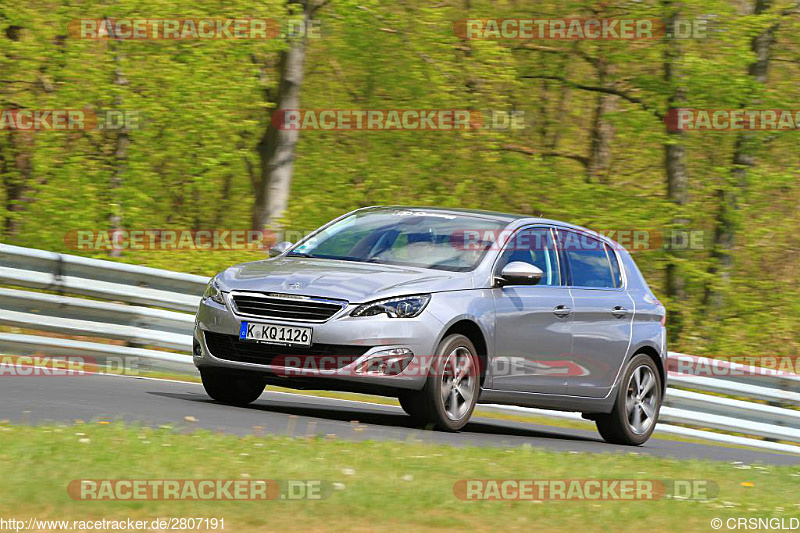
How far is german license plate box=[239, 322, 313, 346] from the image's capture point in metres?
9.41

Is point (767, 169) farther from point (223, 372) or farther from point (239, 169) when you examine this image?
point (223, 372)

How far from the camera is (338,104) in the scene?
25328 millimetres

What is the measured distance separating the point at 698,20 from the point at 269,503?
17.7 meters

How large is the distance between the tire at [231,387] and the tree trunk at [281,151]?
10308mm

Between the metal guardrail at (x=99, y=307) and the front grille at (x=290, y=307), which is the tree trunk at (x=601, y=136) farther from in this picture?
the front grille at (x=290, y=307)

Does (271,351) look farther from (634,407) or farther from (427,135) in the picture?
(427,135)

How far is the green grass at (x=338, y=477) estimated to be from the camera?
18.7 ft

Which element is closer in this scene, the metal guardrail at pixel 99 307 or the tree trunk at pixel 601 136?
the metal guardrail at pixel 99 307

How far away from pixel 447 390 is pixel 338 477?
3122mm

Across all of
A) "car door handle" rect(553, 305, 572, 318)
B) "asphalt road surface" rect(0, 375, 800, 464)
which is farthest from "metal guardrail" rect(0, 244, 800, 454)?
"car door handle" rect(553, 305, 572, 318)

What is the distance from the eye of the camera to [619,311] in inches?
465

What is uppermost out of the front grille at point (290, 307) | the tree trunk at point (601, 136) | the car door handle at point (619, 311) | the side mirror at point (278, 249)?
the tree trunk at point (601, 136)

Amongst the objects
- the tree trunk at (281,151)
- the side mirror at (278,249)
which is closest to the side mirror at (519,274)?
the side mirror at (278,249)

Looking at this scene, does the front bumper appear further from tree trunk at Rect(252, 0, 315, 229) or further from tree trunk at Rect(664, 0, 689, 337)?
tree trunk at Rect(664, 0, 689, 337)
